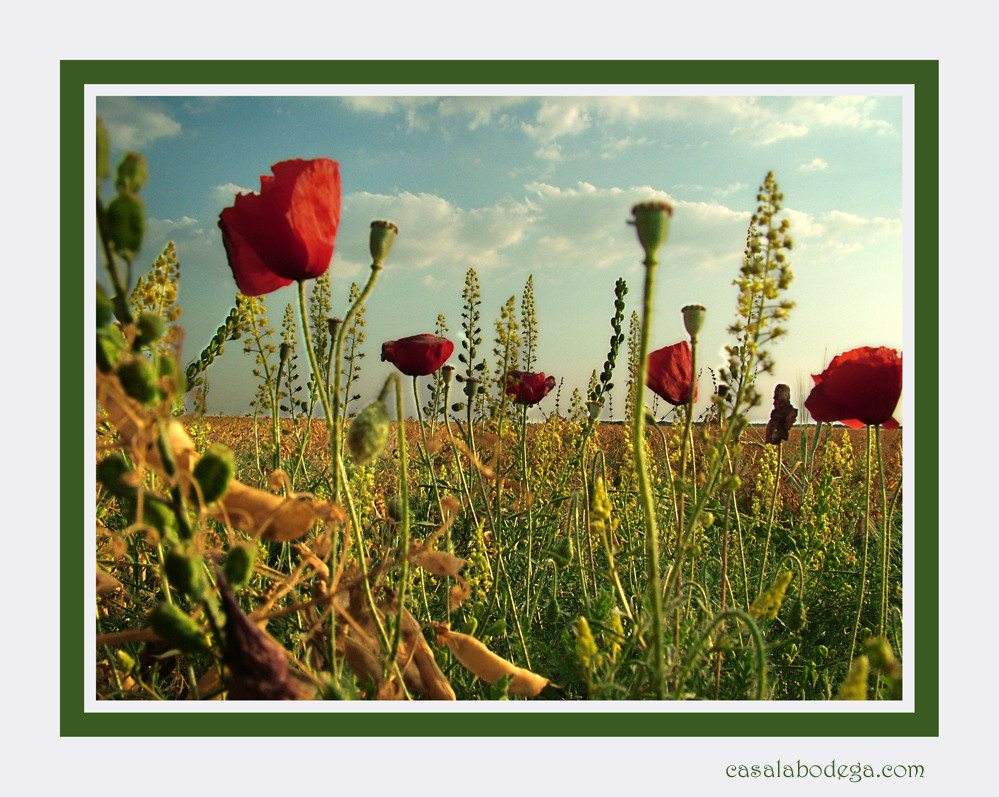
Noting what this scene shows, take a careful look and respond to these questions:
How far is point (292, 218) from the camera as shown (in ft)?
2.05

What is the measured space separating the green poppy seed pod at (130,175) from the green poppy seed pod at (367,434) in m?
0.24

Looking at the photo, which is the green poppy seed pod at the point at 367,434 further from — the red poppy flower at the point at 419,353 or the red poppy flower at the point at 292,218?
the red poppy flower at the point at 419,353

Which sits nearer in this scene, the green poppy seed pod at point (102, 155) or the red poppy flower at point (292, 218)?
the green poppy seed pod at point (102, 155)

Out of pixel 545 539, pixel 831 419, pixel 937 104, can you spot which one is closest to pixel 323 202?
pixel 937 104

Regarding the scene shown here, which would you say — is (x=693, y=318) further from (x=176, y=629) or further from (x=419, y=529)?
(x=419, y=529)

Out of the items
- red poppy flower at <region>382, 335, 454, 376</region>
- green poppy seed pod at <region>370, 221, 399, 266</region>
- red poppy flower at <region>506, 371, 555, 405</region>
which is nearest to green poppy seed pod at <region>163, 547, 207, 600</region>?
green poppy seed pod at <region>370, 221, 399, 266</region>

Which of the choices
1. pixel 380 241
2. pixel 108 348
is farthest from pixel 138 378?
pixel 380 241

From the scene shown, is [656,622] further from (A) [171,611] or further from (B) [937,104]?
(B) [937,104]

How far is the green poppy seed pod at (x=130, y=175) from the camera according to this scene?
15.7 inches

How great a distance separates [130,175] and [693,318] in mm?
568

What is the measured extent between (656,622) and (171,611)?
354 millimetres

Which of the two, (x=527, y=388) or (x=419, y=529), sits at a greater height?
(x=527, y=388)

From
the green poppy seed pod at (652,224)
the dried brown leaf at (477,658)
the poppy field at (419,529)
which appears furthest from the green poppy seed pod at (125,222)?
the dried brown leaf at (477,658)

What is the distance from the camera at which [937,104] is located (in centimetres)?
85
